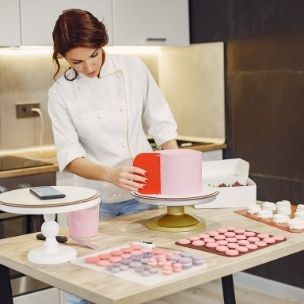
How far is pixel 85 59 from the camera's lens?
87.7 inches

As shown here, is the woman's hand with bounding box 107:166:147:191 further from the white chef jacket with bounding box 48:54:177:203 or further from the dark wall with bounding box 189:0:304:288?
the dark wall with bounding box 189:0:304:288

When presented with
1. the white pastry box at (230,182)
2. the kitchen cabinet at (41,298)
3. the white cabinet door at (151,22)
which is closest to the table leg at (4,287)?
the white pastry box at (230,182)

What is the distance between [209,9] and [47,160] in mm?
1288

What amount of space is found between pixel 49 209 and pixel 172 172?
43 cm

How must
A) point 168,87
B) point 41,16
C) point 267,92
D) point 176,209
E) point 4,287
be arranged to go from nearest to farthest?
point 4,287, point 176,209, point 41,16, point 267,92, point 168,87

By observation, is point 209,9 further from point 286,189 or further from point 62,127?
point 62,127

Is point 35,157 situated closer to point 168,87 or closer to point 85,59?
point 168,87

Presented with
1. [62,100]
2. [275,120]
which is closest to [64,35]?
[62,100]

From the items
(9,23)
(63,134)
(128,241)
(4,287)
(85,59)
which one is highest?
(9,23)

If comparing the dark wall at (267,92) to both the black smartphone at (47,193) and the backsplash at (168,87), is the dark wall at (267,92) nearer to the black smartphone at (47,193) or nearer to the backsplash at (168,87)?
the backsplash at (168,87)

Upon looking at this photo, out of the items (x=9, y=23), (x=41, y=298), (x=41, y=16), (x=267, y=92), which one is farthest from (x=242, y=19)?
(x=41, y=298)

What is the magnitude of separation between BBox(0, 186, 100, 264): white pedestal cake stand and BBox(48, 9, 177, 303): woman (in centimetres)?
41

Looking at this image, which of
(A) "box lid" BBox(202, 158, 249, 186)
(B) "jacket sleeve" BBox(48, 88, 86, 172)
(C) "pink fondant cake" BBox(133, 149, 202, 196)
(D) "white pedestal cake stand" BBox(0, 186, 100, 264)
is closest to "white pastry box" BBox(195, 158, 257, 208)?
(A) "box lid" BBox(202, 158, 249, 186)

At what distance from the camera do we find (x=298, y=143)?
3355 millimetres
